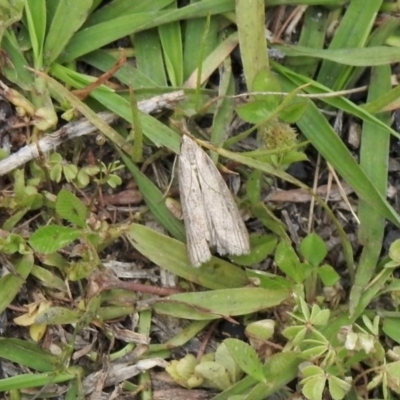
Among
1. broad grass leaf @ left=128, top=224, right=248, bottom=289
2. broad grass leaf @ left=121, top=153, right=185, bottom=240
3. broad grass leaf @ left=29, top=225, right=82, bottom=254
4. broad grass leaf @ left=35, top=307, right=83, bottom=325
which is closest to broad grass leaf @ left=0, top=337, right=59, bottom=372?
broad grass leaf @ left=35, top=307, right=83, bottom=325

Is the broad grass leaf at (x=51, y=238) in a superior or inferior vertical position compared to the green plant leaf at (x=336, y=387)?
superior

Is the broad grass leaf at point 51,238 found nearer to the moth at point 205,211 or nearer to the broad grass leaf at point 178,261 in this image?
the broad grass leaf at point 178,261

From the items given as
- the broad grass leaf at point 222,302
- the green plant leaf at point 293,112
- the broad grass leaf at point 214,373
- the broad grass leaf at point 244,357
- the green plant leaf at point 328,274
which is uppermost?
the green plant leaf at point 293,112

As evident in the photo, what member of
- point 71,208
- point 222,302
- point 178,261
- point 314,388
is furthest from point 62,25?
point 314,388

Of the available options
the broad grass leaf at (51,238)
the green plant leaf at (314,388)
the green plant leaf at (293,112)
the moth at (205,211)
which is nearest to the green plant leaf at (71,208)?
the broad grass leaf at (51,238)

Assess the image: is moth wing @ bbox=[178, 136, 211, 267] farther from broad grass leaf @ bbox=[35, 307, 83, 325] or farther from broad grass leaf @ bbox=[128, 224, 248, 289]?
broad grass leaf @ bbox=[35, 307, 83, 325]

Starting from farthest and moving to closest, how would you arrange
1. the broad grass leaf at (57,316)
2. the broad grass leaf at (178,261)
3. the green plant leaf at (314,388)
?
the broad grass leaf at (178,261) < the broad grass leaf at (57,316) < the green plant leaf at (314,388)

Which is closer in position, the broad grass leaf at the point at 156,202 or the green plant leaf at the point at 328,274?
the green plant leaf at the point at 328,274

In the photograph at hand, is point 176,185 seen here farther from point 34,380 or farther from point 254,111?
point 34,380
